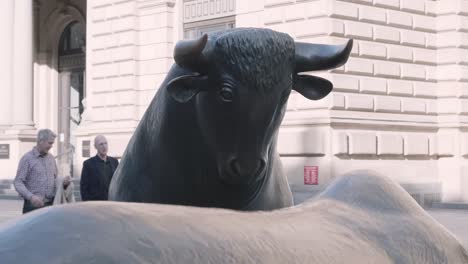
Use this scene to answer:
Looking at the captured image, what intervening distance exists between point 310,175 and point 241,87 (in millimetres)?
13717

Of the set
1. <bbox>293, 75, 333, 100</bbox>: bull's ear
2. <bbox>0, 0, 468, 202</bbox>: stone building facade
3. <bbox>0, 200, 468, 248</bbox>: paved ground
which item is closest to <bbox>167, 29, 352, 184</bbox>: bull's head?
<bbox>293, 75, 333, 100</bbox>: bull's ear

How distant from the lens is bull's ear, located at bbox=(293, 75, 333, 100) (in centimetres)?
315

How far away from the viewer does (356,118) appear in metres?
17.0

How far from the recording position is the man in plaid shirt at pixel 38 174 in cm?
712

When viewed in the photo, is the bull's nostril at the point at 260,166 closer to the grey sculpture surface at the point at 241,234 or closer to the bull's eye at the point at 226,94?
the bull's eye at the point at 226,94

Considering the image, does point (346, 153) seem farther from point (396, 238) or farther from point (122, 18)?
point (396, 238)

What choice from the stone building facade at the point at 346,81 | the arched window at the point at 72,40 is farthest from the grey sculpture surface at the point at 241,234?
the arched window at the point at 72,40

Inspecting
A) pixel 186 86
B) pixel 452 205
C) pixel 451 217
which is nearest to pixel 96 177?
pixel 186 86

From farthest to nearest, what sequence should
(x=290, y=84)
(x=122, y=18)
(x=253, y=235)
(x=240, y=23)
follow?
(x=122, y=18) → (x=240, y=23) → (x=290, y=84) → (x=253, y=235)

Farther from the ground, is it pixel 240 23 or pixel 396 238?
pixel 240 23

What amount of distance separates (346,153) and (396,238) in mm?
15466

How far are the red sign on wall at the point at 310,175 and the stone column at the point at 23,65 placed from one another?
11.5 meters

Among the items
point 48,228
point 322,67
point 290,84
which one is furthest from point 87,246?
point 322,67

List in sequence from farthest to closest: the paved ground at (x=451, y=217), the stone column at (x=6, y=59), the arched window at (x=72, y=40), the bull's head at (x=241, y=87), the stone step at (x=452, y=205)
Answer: the arched window at (x=72, y=40), the stone column at (x=6, y=59), the stone step at (x=452, y=205), the paved ground at (x=451, y=217), the bull's head at (x=241, y=87)
